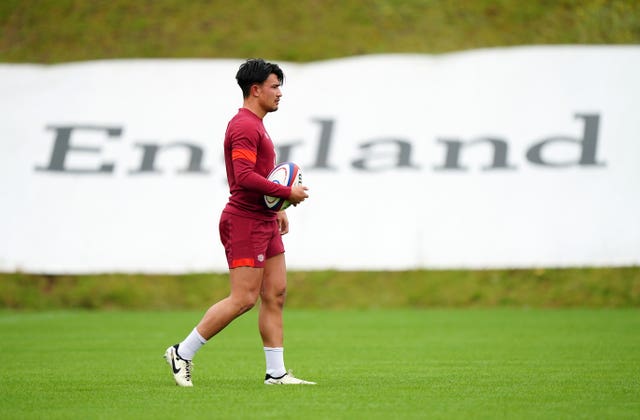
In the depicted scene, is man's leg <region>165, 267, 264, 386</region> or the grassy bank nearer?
man's leg <region>165, 267, 264, 386</region>

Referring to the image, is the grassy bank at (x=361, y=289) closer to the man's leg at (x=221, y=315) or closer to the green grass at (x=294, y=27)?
the green grass at (x=294, y=27)

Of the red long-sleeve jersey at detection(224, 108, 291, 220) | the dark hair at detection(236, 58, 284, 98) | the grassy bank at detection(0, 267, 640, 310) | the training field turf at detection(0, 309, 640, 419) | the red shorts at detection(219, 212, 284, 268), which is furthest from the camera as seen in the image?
the grassy bank at detection(0, 267, 640, 310)

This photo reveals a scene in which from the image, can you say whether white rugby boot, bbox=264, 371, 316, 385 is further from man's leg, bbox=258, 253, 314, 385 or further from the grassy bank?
the grassy bank

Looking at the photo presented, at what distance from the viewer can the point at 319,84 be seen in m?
21.4

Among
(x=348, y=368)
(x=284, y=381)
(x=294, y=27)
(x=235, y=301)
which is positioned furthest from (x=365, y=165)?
(x=235, y=301)

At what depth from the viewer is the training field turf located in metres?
6.98

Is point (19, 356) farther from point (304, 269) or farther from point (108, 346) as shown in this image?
point (304, 269)

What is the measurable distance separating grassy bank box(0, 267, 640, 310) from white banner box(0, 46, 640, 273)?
227 mm

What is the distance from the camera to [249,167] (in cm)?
800

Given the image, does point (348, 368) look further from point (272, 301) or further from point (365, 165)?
point (365, 165)

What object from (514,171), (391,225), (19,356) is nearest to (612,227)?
(514,171)

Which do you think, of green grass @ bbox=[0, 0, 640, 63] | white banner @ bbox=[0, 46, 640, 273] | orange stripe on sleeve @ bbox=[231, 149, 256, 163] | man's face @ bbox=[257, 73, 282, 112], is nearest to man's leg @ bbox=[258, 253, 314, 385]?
orange stripe on sleeve @ bbox=[231, 149, 256, 163]

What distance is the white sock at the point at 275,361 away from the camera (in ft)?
27.2

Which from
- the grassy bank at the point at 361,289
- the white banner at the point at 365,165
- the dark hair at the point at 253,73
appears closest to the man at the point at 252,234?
the dark hair at the point at 253,73
